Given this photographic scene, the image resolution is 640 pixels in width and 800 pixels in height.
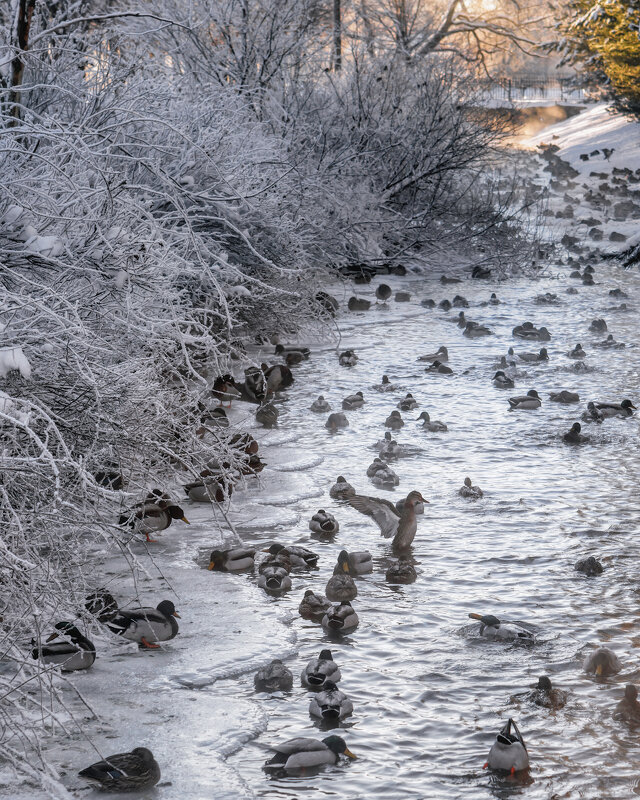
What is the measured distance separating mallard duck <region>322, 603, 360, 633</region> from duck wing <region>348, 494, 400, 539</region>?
1.36 meters

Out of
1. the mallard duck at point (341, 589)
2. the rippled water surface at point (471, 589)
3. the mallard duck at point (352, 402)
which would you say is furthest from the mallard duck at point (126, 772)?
the mallard duck at point (352, 402)

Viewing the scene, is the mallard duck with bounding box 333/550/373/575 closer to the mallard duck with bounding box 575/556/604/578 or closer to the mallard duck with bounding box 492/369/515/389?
the mallard duck with bounding box 575/556/604/578

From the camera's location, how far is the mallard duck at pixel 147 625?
5359 mm

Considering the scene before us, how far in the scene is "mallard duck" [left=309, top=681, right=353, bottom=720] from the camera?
4.66 meters

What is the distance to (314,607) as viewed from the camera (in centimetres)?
588

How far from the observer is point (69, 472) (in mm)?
5191

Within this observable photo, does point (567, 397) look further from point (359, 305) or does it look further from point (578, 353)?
point (359, 305)

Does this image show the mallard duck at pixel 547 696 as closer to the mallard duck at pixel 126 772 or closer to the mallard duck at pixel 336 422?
the mallard duck at pixel 126 772

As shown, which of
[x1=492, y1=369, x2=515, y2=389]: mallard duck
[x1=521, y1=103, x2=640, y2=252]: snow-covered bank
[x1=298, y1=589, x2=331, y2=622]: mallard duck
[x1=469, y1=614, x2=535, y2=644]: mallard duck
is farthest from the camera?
[x1=521, y1=103, x2=640, y2=252]: snow-covered bank

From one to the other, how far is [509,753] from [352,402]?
640 centimetres

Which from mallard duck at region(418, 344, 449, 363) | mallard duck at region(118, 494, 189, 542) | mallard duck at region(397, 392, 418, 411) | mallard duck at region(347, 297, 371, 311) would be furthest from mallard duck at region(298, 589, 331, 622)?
mallard duck at region(347, 297, 371, 311)

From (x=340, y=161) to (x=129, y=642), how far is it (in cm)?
1216

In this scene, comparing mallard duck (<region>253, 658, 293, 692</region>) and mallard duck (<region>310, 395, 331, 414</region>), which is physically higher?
mallard duck (<region>310, 395, 331, 414</region>)

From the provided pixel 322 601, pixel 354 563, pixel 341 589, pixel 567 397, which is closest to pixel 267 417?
pixel 567 397
